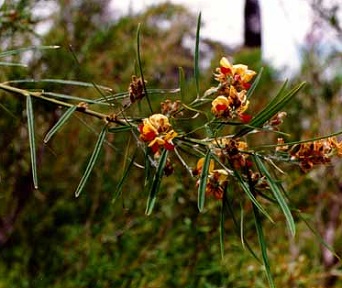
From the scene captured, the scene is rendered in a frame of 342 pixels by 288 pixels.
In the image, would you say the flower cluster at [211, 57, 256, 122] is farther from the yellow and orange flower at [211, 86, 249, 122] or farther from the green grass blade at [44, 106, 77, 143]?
the green grass blade at [44, 106, 77, 143]

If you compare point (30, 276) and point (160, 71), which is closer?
point (30, 276)

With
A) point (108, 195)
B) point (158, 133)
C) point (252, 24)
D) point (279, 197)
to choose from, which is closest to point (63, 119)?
point (158, 133)

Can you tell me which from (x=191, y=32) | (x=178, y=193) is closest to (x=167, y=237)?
(x=178, y=193)

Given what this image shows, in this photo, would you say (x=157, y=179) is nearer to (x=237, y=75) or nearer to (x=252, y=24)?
(x=237, y=75)

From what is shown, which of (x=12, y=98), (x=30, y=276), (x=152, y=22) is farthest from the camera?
(x=152, y=22)

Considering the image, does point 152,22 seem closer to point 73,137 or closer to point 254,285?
point 73,137

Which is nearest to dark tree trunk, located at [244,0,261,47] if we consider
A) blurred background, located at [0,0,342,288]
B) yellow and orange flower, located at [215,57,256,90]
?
blurred background, located at [0,0,342,288]

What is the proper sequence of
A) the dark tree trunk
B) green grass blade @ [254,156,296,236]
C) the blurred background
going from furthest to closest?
1. the dark tree trunk
2. the blurred background
3. green grass blade @ [254,156,296,236]
